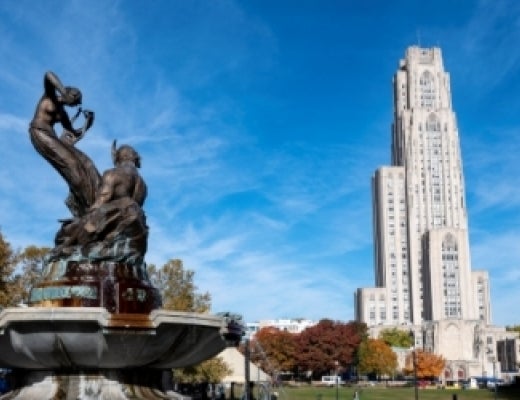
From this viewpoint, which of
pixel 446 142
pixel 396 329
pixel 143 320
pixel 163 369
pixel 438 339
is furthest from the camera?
pixel 446 142

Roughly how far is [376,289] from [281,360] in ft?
196

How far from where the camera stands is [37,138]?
12578 mm

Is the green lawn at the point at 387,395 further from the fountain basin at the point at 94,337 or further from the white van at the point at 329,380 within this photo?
the fountain basin at the point at 94,337

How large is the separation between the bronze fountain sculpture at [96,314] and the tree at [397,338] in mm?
114342

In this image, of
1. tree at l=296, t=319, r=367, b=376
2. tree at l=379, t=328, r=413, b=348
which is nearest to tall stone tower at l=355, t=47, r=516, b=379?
tree at l=379, t=328, r=413, b=348

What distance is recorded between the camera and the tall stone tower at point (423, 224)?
132375 mm

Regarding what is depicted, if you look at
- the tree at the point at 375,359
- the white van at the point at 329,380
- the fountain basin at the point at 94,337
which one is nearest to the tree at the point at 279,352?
the white van at the point at 329,380

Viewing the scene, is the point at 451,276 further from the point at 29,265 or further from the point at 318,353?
the point at 29,265

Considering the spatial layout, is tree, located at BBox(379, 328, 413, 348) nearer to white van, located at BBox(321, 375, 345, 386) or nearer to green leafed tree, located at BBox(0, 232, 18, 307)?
white van, located at BBox(321, 375, 345, 386)

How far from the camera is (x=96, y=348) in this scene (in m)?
10.6

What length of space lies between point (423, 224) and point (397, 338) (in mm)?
26195

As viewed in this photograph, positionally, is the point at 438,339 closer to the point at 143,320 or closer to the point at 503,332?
the point at 503,332

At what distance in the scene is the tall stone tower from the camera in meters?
132

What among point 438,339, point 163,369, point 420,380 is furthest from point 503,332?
point 163,369
